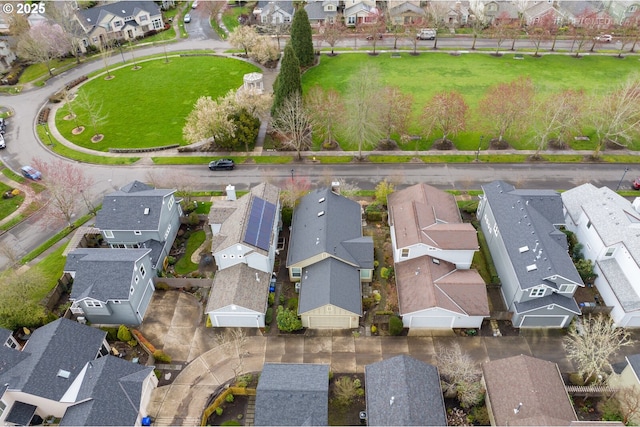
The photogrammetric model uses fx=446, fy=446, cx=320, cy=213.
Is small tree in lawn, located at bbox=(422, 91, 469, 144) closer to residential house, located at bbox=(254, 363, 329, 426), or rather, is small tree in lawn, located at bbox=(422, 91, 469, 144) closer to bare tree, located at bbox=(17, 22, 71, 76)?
residential house, located at bbox=(254, 363, 329, 426)

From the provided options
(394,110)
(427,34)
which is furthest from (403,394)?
(427,34)

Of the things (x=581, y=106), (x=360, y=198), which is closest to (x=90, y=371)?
(x=360, y=198)

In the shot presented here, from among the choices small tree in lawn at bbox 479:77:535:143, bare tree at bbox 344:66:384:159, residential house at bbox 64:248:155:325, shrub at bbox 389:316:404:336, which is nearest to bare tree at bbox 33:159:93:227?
residential house at bbox 64:248:155:325

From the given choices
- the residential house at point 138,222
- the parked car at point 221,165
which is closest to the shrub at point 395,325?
the residential house at point 138,222

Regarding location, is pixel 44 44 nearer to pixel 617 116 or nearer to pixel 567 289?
pixel 567 289

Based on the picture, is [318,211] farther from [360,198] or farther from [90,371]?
[90,371]

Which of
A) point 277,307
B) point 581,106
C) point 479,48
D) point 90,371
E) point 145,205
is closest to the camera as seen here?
point 90,371
